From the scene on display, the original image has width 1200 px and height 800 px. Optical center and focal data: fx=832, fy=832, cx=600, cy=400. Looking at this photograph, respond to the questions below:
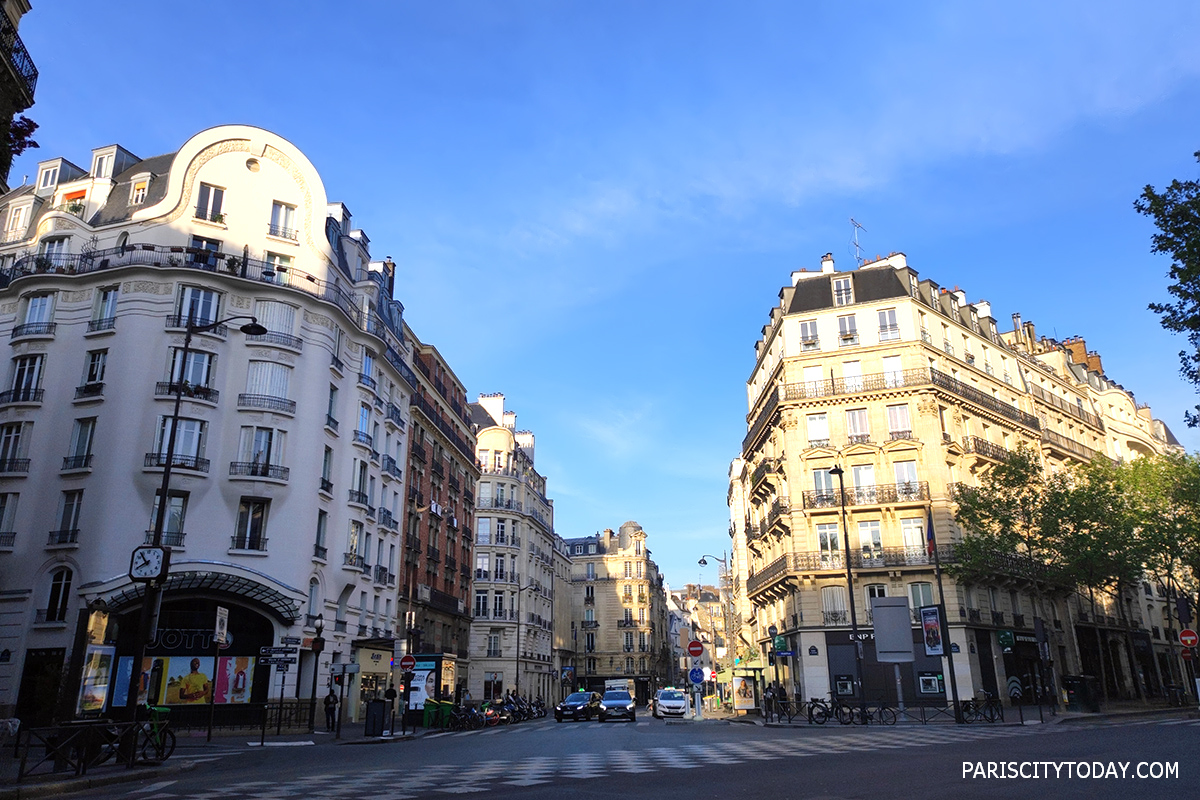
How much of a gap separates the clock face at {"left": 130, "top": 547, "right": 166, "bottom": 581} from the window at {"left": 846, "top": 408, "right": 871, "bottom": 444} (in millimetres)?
34148

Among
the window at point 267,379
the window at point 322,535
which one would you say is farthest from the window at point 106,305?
the window at point 322,535

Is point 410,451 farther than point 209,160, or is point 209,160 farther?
point 410,451

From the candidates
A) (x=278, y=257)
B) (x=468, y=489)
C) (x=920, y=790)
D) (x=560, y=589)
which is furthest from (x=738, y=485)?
(x=920, y=790)

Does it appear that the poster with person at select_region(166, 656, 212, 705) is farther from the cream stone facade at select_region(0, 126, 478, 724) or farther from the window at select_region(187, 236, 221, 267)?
the window at select_region(187, 236, 221, 267)

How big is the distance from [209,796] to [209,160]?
1221 inches

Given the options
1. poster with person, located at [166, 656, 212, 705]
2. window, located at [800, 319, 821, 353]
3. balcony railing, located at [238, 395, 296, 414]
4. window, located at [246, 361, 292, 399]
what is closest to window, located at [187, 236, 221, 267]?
window, located at [246, 361, 292, 399]

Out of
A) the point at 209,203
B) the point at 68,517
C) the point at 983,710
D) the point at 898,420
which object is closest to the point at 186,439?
the point at 68,517

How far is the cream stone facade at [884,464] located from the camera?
3966 cm

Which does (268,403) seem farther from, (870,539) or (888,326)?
(888,326)

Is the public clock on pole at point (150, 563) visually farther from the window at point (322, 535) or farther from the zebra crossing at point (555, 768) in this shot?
the window at point (322, 535)

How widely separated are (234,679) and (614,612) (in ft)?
243

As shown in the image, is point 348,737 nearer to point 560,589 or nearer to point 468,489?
point 468,489

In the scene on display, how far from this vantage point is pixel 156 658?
29.3 meters

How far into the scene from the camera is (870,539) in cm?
4081
